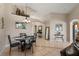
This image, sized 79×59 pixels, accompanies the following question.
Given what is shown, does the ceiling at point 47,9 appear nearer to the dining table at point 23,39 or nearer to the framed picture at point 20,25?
the framed picture at point 20,25

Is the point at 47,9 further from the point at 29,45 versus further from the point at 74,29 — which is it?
the point at 29,45

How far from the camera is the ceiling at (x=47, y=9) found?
2.46m

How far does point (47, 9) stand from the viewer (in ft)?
8.26

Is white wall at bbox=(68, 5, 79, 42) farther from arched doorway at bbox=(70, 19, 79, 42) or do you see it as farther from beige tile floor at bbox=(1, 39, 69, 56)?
beige tile floor at bbox=(1, 39, 69, 56)

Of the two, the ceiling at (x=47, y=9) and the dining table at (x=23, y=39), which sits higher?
the ceiling at (x=47, y=9)

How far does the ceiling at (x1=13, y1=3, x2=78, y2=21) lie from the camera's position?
246cm

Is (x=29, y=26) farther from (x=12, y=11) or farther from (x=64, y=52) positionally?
(x=64, y=52)

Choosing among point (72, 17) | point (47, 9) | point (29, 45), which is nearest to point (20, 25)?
point (29, 45)

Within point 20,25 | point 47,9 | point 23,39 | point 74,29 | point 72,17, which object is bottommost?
point 23,39

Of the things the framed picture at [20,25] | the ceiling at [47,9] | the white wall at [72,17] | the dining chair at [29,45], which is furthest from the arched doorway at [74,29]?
the framed picture at [20,25]

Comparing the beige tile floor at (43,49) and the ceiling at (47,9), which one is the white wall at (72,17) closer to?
the ceiling at (47,9)

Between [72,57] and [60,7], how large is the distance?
1163 mm

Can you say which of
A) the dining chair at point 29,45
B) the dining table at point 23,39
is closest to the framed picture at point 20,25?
the dining table at point 23,39

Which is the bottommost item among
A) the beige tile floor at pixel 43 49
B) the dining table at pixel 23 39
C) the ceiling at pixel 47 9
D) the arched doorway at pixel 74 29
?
the beige tile floor at pixel 43 49
